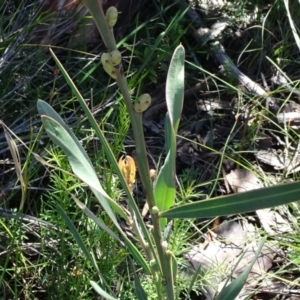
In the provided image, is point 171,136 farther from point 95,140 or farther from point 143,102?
point 95,140

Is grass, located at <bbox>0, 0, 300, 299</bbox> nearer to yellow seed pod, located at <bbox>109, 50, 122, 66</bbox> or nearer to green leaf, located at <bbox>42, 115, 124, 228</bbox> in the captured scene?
green leaf, located at <bbox>42, 115, 124, 228</bbox>

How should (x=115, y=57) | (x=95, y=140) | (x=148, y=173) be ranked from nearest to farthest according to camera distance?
(x=115, y=57) < (x=148, y=173) < (x=95, y=140)

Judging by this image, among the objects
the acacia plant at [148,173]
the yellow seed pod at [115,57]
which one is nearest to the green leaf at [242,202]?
the acacia plant at [148,173]

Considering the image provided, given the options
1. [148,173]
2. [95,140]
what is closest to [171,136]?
[148,173]

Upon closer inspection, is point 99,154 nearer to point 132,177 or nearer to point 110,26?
point 132,177

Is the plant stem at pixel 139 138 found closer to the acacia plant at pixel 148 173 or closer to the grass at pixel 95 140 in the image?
the acacia plant at pixel 148 173

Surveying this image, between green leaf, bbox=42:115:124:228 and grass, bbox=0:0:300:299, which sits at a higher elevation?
green leaf, bbox=42:115:124:228

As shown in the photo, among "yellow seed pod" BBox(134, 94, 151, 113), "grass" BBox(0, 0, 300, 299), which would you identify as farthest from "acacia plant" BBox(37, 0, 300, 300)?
"grass" BBox(0, 0, 300, 299)
